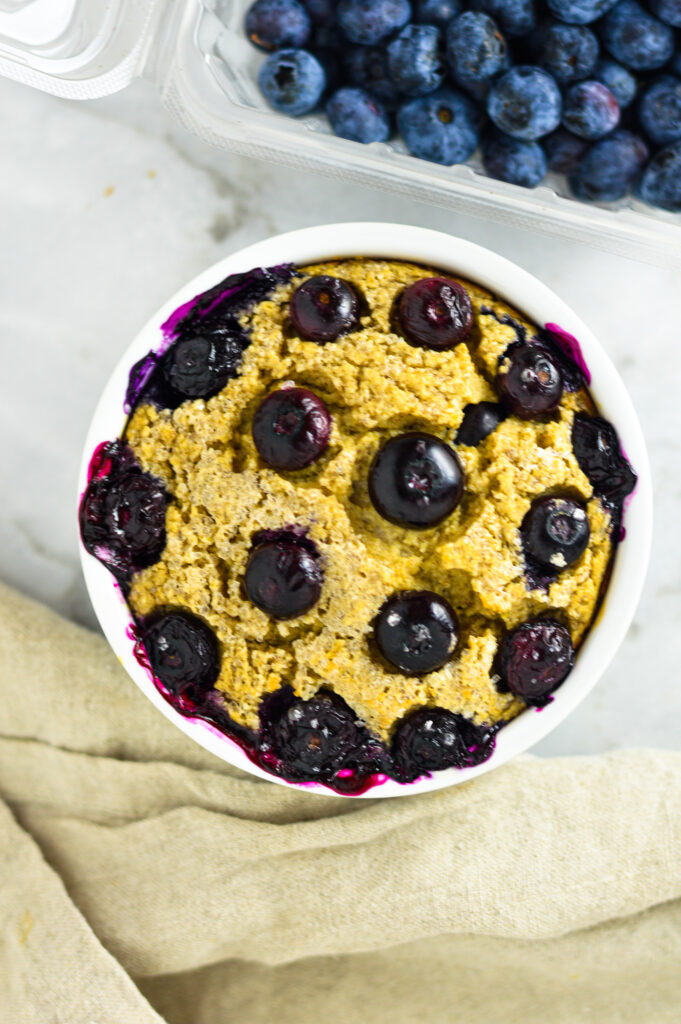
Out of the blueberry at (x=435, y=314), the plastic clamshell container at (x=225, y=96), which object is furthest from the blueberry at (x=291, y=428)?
the plastic clamshell container at (x=225, y=96)

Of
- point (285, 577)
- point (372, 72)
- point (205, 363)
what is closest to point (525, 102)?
point (372, 72)

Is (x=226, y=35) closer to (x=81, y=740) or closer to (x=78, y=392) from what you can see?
(x=78, y=392)

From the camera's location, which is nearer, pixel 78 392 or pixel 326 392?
pixel 326 392

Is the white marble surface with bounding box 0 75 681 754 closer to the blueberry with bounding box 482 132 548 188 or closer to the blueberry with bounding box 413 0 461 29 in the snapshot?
the blueberry with bounding box 482 132 548 188

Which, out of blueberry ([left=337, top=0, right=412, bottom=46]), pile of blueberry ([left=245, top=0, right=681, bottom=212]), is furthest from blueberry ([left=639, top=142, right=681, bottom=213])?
blueberry ([left=337, top=0, right=412, bottom=46])

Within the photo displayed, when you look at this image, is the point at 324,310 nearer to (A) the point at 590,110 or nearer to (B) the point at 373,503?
(B) the point at 373,503

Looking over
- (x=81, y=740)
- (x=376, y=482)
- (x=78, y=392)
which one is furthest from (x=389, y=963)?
(x=78, y=392)
